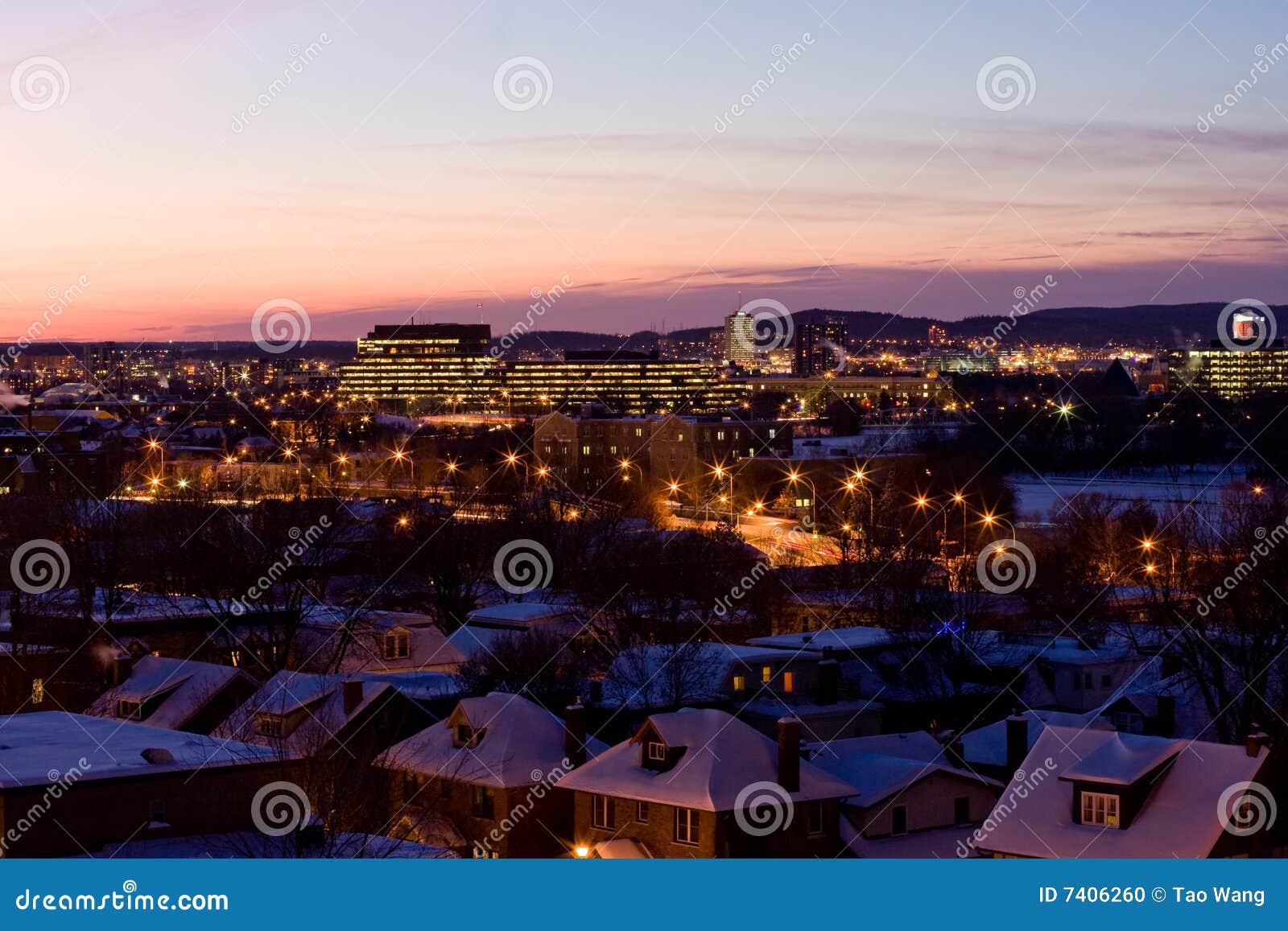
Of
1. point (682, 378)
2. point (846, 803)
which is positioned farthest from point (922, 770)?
point (682, 378)

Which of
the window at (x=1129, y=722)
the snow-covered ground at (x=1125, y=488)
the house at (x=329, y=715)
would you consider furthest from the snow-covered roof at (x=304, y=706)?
the snow-covered ground at (x=1125, y=488)

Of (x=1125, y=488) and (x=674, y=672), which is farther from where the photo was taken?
(x=1125, y=488)

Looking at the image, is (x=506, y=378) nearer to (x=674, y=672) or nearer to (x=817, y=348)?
(x=817, y=348)

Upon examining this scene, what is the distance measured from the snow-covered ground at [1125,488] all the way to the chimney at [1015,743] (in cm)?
2121

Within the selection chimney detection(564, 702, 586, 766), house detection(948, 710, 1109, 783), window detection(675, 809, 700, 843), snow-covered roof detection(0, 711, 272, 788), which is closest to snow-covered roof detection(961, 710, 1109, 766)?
house detection(948, 710, 1109, 783)

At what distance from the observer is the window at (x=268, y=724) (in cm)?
1661

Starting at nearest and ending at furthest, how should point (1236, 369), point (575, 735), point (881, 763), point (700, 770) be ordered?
1. point (700, 770)
2. point (881, 763)
3. point (575, 735)
4. point (1236, 369)

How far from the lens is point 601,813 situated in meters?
14.5

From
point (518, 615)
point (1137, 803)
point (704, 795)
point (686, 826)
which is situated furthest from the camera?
point (518, 615)

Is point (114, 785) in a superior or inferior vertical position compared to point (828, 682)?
inferior

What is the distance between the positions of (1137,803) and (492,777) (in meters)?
5.71

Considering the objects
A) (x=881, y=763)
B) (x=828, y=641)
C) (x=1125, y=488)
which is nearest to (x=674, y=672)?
(x=828, y=641)

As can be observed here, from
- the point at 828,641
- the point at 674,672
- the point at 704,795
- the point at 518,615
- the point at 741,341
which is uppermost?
the point at 741,341

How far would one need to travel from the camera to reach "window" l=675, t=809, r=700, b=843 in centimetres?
1374
